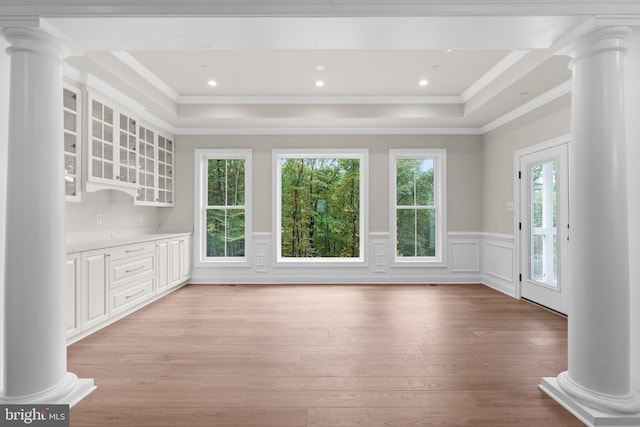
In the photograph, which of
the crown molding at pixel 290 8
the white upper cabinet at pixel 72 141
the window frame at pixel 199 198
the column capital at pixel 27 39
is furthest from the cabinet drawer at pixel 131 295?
the crown molding at pixel 290 8

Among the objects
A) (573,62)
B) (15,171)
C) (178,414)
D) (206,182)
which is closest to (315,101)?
(206,182)

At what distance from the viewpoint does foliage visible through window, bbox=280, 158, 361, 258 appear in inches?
259

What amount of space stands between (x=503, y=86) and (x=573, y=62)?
6.93ft

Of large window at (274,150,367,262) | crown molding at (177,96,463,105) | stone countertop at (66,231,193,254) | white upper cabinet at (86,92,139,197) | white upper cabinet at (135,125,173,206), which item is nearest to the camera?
stone countertop at (66,231,193,254)

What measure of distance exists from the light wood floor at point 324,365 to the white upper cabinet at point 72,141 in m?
1.47

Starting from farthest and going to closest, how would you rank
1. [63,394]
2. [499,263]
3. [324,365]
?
[499,263]
[324,365]
[63,394]

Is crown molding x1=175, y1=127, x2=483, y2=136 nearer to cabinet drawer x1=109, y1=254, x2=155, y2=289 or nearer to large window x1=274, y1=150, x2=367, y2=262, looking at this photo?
large window x1=274, y1=150, x2=367, y2=262

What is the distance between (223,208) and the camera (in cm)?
609

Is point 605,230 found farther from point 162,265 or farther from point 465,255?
point 162,265

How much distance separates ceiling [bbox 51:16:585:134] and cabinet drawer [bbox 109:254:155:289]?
6.40 ft

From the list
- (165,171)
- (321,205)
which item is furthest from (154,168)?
(321,205)

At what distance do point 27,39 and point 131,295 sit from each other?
9.42 feet

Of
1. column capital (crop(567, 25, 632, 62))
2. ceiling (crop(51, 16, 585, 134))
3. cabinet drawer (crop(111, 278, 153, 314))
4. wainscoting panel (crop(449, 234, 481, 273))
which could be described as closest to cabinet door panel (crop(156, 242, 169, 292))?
cabinet drawer (crop(111, 278, 153, 314))

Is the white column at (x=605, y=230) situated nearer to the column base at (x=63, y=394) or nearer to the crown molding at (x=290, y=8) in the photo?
the crown molding at (x=290, y=8)
